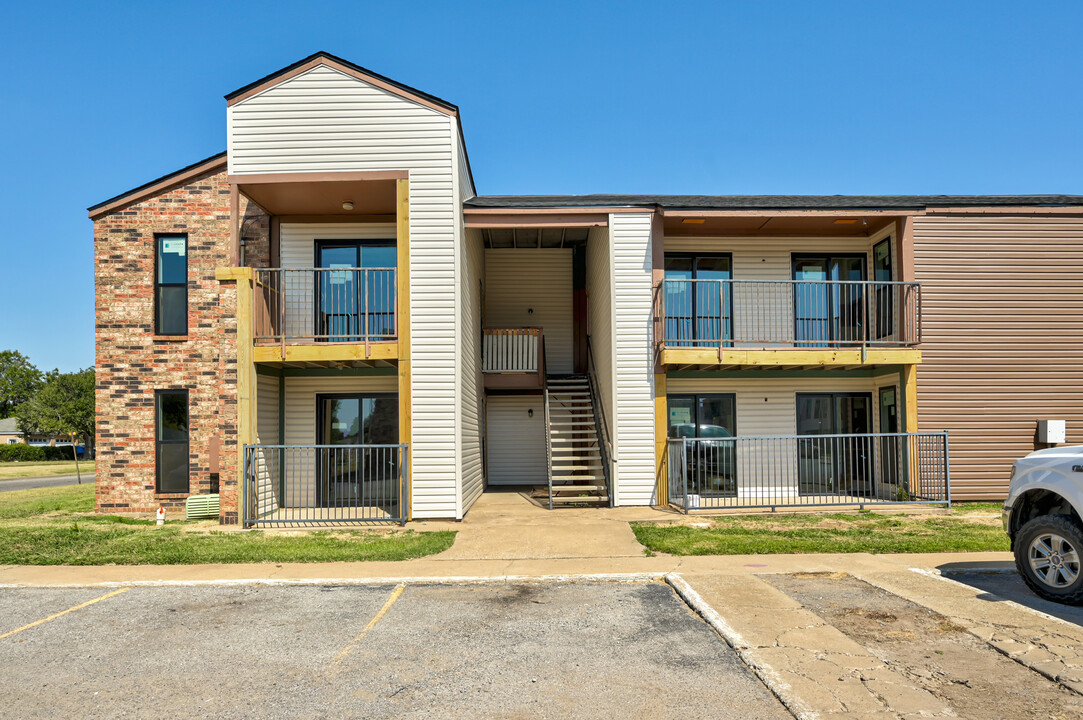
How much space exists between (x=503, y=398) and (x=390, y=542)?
8679mm

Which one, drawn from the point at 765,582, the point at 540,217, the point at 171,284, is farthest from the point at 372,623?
the point at 171,284

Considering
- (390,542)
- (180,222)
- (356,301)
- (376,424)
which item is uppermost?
(180,222)

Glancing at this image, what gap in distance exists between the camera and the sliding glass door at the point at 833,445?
577 inches

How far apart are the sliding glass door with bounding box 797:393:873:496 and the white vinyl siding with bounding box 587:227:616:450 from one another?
13.4 ft

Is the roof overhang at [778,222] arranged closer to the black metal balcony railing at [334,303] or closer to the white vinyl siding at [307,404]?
the black metal balcony railing at [334,303]

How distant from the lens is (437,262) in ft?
41.7

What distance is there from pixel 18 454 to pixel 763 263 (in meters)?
53.8

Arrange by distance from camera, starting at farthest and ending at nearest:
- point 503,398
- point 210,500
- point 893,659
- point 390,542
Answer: point 503,398
point 210,500
point 390,542
point 893,659

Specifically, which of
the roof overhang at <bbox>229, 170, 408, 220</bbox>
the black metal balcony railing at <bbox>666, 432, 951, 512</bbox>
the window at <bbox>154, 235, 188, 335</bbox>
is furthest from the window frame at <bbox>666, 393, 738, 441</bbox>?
the window at <bbox>154, 235, 188, 335</bbox>

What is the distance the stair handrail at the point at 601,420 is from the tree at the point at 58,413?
67.4m

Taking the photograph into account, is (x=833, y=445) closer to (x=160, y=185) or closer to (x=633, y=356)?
(x=633, y=356)

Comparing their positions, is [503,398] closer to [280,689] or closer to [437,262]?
[437,262]

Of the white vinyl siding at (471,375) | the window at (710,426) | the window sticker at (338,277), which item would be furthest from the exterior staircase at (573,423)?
the window sticker at (338,277)

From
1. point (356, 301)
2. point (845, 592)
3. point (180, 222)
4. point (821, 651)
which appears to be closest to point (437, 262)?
point (356, 301)
